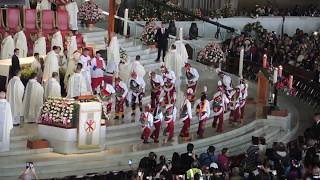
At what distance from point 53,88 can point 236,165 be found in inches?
196

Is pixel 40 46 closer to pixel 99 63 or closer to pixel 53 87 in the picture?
pixel 99 63

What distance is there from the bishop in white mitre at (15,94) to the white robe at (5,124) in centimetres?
137

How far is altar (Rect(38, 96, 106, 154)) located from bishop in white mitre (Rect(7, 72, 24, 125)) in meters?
1.18

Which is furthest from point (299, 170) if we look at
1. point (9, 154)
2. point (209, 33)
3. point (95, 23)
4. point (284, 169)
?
Result: point (209, 33)

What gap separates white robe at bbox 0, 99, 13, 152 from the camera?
18.5 metres

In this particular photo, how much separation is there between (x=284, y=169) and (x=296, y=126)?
238 inches

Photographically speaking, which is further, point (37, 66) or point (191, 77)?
point (191, 77)

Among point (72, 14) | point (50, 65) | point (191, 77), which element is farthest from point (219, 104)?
point (72, 14)

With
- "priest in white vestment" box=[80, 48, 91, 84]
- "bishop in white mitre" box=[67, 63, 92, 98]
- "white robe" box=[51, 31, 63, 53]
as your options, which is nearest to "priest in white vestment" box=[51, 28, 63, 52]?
"white robe" box=[51, 31, 63, 53]

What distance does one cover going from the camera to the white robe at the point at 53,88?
67.3 ft

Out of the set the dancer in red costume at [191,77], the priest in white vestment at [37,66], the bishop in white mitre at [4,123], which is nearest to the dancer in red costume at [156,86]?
the dancer in red costume at [191,77]

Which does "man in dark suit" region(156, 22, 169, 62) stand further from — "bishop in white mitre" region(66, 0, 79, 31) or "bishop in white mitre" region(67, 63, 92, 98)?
"bishop in white mitre" region(67, 63, 92, 98)

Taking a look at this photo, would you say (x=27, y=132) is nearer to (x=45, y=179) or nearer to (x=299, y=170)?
(x=45, y=179)

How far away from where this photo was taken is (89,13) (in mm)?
27594
